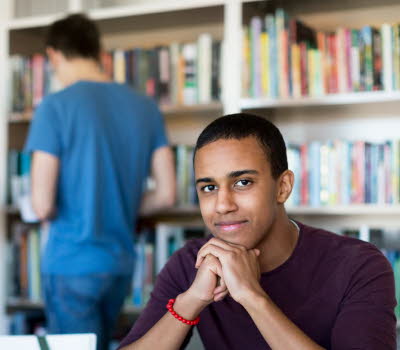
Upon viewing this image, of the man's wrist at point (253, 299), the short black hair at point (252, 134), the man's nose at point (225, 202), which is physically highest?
the short black hair at point (252, 134)

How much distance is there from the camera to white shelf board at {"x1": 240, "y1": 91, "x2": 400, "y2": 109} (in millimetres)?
2434

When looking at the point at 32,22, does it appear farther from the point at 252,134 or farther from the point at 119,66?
the point at 252,134

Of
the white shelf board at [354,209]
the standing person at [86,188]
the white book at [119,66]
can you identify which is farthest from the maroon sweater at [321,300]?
the white book at [119,66]

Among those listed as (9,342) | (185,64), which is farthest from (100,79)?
(9,342)

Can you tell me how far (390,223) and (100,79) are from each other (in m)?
1.32

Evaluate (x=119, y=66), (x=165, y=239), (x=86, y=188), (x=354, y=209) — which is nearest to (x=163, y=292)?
(x=86, y=188)

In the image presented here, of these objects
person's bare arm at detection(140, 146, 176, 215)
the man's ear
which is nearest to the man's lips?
the man's ear

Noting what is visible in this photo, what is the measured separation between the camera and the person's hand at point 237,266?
127 cm

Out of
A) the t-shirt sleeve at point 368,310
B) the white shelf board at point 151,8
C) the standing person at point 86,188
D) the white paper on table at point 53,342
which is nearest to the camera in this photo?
the white paper on table at point 53,342

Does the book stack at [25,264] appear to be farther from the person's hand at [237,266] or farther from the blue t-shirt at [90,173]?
the person's hand at [237,266]

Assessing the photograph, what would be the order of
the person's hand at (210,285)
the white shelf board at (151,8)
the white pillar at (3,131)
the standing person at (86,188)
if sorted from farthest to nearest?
the white pillar at (3,131) → the white shelf board at (151,8) → the standing person at (86,188) → the person's hand at (210,285)

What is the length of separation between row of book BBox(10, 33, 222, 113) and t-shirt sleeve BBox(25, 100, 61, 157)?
74cm

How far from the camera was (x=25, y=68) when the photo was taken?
301cm

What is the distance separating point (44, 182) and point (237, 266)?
1004 mm
